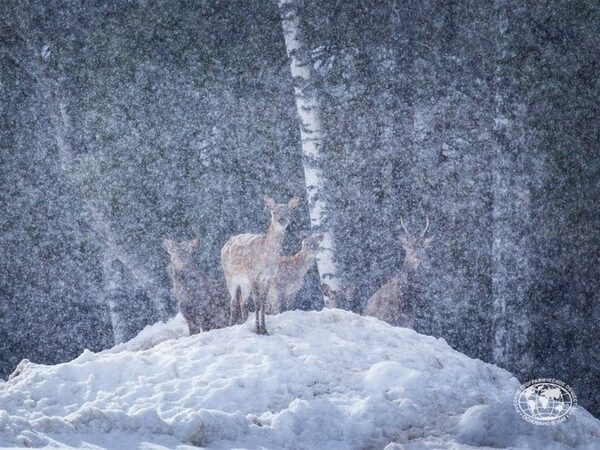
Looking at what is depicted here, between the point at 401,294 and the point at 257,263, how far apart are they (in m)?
0.70

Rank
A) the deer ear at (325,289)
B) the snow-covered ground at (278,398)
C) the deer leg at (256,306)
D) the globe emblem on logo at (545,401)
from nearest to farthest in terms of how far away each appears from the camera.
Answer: the snow-covered ground at (278,398) < the globe emblem on logo at (545,401) < the deer leg at (256,306) < the deer ear at (325,289)

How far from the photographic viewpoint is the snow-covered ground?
256 cm

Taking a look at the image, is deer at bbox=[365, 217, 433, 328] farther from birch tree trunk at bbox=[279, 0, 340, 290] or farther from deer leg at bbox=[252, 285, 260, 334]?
deer leg at bbox=[252, 285, 260, 334]

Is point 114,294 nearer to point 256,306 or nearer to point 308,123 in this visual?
point 256,306

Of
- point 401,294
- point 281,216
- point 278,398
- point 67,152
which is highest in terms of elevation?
point 67,152

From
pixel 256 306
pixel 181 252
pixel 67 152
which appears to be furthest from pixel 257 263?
pixel 67 152

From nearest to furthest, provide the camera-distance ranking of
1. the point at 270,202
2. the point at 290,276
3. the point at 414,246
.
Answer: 1. the point at 270,202
2. the point at 290,276
3. the point at 414,246

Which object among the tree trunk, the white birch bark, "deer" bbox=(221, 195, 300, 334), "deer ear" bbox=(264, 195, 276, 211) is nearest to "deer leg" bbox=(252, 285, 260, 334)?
"deer" bbox=(221, 195, 300, 334)

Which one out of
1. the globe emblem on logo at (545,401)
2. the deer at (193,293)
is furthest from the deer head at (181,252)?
the globe emblem on logo at (545,401)

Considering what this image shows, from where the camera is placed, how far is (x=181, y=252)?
3.60 m

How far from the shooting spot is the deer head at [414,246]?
11.9 feet

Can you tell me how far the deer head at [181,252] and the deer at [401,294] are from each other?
84cm

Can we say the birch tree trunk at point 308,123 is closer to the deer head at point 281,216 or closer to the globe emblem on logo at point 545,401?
the deer head at point 281,216

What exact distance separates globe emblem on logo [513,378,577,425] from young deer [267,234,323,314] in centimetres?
105
